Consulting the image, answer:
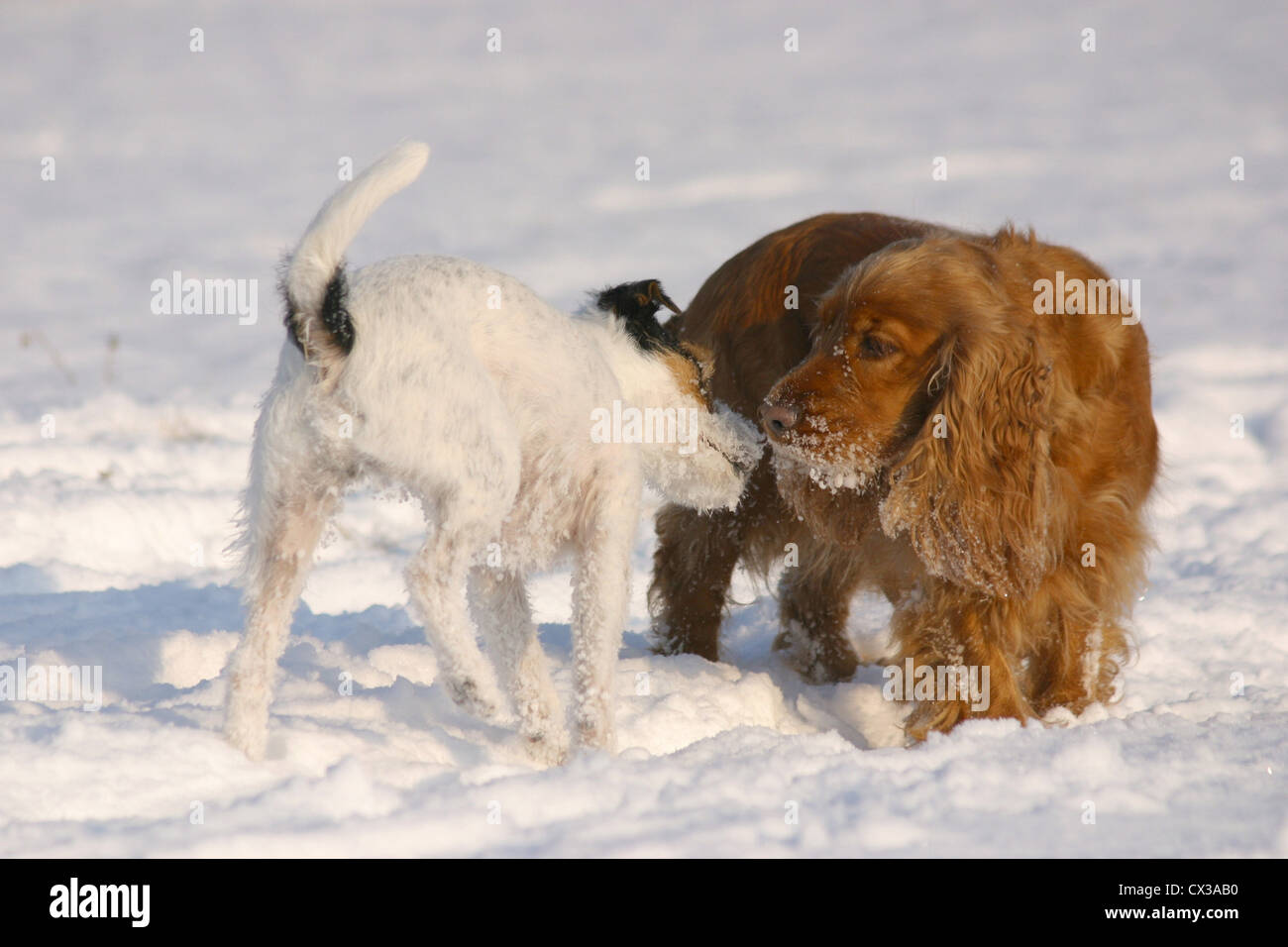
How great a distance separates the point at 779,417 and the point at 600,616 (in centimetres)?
73

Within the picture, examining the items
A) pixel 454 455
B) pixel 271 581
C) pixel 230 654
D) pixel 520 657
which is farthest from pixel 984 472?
pixel 230 654

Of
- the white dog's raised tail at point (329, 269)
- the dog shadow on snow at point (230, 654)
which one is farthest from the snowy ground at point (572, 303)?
the white dog's raised tail at point (329, 269)

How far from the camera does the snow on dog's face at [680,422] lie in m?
3.70

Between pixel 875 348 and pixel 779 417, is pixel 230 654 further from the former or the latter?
pixel 875 348

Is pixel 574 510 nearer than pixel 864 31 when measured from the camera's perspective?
Yes

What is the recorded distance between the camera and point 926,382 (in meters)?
3.42

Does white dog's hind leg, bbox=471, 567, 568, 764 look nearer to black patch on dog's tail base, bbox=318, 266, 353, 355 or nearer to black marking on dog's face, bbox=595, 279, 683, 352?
black marking on dog's face, bbox=595, 279, 683, 352

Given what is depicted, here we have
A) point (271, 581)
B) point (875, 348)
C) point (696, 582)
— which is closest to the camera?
point (271, 581)

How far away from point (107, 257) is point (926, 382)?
10.0 m

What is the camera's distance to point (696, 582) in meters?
4.60

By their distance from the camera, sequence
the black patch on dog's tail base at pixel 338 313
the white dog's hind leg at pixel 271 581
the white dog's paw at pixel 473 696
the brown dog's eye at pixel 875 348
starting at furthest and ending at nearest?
the brown dog's eye at pixel 875 348 → the white dog's paw at pixel 473 696 → the white dog's hind leg at pixel 271 581 → the black patch on dog's tail base at pixel 338 313

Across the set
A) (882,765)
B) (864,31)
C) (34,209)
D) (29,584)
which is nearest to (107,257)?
(34,209)

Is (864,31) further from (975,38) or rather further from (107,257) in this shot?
(107,257)

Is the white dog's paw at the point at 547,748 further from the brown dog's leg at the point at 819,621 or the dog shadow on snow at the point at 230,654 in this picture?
the brown dog's leg at the point at 819,621
